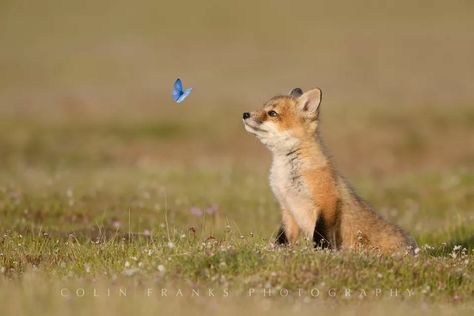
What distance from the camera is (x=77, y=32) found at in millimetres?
64312

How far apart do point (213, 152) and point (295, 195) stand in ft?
72.2

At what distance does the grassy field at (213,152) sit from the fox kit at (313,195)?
578mm

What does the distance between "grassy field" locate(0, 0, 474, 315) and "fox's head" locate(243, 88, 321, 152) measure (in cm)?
140

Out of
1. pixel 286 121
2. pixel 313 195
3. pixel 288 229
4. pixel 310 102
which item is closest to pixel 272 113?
pixel 286 121

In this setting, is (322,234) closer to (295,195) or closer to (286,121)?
(295,195)

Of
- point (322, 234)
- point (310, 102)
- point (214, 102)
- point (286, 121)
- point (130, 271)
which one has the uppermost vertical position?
point (310, 102)

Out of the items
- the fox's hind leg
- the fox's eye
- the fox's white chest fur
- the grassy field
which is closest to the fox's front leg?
the fox's white chest fur

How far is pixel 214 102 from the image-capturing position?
3984 cm

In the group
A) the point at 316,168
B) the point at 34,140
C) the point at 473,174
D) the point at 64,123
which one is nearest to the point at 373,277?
the point at 316,168

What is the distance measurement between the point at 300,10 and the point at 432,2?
12.0 m

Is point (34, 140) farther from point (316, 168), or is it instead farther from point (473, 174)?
point (316, 168)

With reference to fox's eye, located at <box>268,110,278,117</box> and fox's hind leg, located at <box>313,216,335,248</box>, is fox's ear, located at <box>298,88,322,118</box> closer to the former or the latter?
fox's eye, located at <box>268,110,278,117</box>

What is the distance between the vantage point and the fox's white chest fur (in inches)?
426

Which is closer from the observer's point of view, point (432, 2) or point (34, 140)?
point (34, 140)
